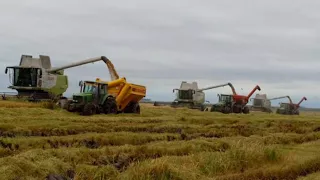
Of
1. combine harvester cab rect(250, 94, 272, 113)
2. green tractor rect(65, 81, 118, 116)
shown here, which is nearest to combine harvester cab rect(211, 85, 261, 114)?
combine harvester cab rect(250, 94, 272, 113)

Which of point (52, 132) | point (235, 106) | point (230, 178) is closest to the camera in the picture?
point (230, 178)

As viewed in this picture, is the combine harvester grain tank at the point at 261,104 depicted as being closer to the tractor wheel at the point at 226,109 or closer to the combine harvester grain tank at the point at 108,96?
the tractor wheel at the point at 226,109

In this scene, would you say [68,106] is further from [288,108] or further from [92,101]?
[288,108]

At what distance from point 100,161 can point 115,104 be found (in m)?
22.1

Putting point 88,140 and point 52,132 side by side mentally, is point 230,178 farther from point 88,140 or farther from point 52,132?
point 52,132

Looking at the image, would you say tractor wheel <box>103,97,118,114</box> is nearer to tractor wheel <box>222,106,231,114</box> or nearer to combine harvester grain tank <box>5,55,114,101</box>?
combine harvester grain tank <box>5,55,114,101</box>

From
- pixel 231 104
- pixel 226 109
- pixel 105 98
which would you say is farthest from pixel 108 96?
pixel 231 104

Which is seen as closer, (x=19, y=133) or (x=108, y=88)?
(x=19, y=133)

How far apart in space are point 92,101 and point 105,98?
1.05m

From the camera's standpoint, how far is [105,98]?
1347 inches

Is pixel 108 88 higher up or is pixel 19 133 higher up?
pixel 108 88

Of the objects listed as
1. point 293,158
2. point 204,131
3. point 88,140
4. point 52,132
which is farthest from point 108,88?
point 293,158

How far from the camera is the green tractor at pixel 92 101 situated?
32.4 meters

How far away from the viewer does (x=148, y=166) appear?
11.0 m
